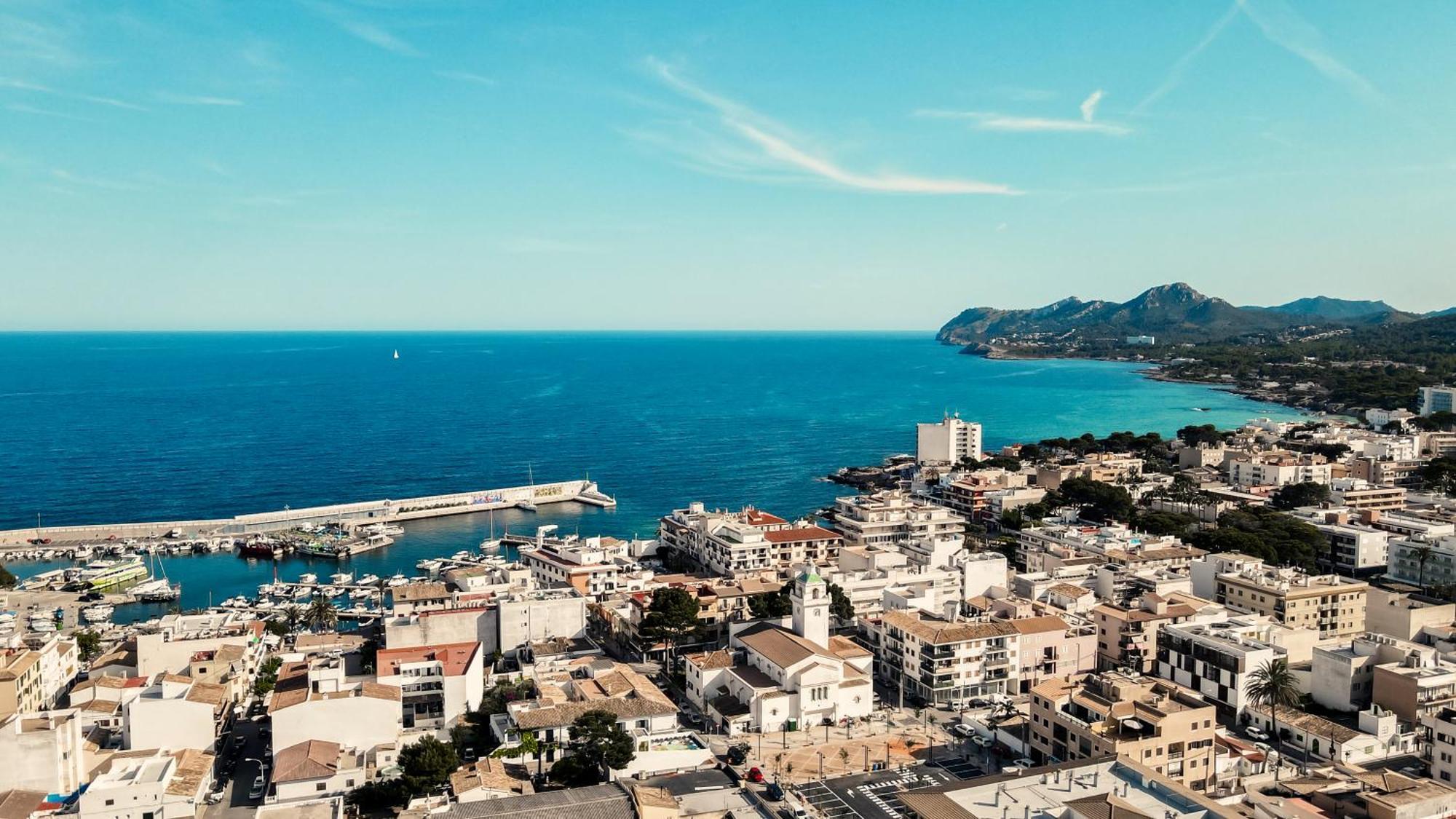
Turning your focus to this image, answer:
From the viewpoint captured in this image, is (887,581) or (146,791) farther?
(887,581)

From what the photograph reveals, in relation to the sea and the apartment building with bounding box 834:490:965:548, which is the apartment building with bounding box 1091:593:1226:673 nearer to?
the apartment building with bounding box 834:490:965:548

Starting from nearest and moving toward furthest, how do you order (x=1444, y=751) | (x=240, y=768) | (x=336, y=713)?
1. (x=1444, y=751)
2. (x=336, y=713)
3. (x=240, y=768)

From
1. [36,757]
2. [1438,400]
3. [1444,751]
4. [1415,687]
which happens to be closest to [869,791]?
[1444,751]

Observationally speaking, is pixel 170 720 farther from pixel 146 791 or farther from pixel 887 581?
pixel 887 581

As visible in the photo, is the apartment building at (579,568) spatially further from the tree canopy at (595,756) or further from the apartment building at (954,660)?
the tree canopy at (595,756)

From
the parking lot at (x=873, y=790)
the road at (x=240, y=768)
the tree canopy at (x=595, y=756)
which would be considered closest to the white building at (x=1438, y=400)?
the parking lot at (x=873, y=790)

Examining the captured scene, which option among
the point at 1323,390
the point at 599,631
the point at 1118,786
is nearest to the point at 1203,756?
the point at 1118,786

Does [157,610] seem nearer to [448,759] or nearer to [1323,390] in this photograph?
[448,759]
